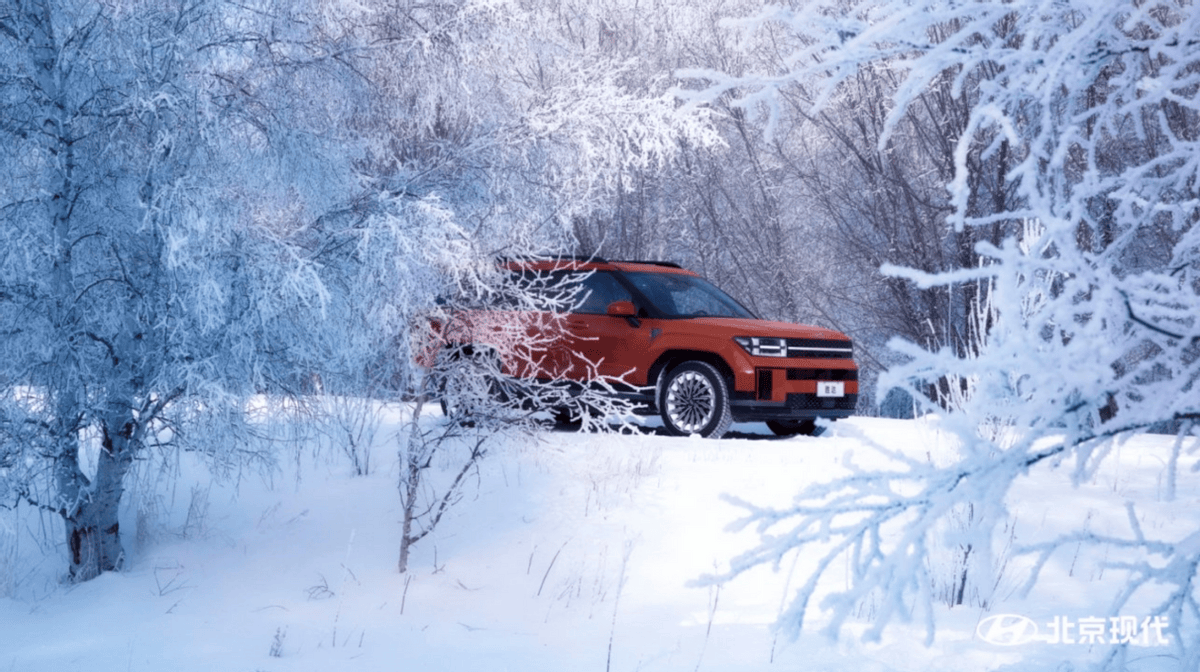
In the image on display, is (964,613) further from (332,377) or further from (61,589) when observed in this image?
(61,589)

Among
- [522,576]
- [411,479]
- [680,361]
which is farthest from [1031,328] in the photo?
[680,361]

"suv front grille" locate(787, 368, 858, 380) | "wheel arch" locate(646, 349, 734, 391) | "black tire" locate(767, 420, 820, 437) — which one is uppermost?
"wheel arch" locate(646, 349, 734, 391)

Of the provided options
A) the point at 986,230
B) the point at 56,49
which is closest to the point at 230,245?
the point at 56,49

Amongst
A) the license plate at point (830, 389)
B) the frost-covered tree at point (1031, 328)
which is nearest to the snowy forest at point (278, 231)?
the frost-covered tree at point (1031, 328)

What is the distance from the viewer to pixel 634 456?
914 cm

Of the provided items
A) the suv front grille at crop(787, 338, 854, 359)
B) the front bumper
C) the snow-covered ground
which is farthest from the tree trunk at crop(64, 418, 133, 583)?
the suv front grille at crop(787, 338, 854, 359)

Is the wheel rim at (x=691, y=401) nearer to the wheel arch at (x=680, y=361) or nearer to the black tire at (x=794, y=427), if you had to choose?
the wheel arch at (x=680, y=361)

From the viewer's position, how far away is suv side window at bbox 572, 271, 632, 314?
11219mm

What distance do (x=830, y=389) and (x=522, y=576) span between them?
14.4 feet

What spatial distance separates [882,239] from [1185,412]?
52.7ft

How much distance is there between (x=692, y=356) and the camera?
10594 mm

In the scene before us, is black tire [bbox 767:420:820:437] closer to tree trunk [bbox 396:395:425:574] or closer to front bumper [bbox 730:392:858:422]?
front bumper [bbox 730:392:858:422]

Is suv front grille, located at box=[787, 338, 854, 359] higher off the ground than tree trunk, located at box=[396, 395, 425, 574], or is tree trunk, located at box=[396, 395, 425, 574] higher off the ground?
suv front grille, located at box=[787, 338, 854, 359]

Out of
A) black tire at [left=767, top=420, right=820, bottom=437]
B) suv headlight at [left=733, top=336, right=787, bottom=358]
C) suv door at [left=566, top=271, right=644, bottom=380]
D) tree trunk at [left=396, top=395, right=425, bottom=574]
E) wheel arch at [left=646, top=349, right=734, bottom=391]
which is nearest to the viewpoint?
tree trunk at [left=396, top=395, right=425, bottom=574]
